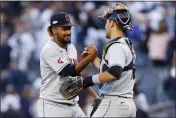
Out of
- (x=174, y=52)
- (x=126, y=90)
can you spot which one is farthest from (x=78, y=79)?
(x=174, y=52)

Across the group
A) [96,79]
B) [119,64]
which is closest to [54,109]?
[96,79]

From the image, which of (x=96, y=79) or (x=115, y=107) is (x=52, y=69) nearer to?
(x=96, y=79)

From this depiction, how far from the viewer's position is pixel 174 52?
16.9 meters

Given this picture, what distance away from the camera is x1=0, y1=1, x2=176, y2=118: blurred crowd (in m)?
16.7

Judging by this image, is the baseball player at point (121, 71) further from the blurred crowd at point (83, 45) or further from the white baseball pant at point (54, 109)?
the blurred crowd at point (83, 45)

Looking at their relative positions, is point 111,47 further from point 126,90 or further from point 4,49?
point 4,49

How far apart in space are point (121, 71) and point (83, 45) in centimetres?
911

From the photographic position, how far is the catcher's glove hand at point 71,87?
9172mm

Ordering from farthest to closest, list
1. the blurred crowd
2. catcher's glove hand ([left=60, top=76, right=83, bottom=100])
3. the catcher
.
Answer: the blurred crowd
catcher's glove hand ([left=60, top=76, right=83, bottom=100])
the catcher

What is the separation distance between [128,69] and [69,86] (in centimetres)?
85

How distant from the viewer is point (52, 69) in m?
9.37

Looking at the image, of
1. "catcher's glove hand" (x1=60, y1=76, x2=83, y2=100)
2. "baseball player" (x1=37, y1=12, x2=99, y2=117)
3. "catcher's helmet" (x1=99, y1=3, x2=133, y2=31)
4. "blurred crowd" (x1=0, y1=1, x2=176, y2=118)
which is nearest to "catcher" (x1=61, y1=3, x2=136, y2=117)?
"catcher's helmet" (x1=99, y1=3, x2=133, y2=31)

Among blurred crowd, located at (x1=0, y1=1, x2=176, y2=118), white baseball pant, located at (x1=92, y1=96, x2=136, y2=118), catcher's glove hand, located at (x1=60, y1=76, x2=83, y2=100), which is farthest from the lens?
blurred crowd, located at (x1=0, y1=1, x2=176, y2=118)

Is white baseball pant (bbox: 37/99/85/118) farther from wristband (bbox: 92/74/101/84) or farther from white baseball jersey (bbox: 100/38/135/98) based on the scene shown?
wristband (bbox: 92/74/101/84)
